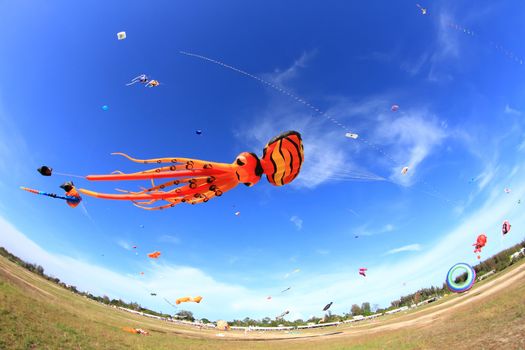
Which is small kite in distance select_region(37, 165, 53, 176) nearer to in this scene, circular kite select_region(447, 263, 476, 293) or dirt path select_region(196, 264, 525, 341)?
circular kite select_region(447, 263, 476, 293)

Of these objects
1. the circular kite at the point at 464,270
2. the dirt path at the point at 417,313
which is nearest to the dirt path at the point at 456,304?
the dirt path at the point at 417,313

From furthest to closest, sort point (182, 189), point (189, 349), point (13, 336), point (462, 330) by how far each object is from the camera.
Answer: point (189, 349) → point (462, 330) → point (13, 336) → point (182, 189)

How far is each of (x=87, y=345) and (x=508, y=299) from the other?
111ft

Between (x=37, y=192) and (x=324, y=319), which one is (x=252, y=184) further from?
(x=324, y=319)

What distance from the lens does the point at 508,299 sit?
1053 inches

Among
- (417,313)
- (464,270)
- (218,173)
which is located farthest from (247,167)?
(417,313)

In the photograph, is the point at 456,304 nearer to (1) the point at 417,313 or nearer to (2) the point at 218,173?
(1) the point at 417,313

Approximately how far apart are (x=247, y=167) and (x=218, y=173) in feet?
2.89

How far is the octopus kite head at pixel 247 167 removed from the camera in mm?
8906

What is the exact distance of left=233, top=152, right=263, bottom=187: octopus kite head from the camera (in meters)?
8.91

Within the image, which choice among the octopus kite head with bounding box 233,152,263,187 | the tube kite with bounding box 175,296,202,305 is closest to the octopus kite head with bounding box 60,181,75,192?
the octopus kite head with bounding box 233,152,263,187

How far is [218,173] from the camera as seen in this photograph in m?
8.73

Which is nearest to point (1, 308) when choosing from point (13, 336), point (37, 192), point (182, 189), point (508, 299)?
point (13, 336)

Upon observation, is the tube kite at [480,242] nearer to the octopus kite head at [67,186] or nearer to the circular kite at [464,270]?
the circular kite at [464,270]
